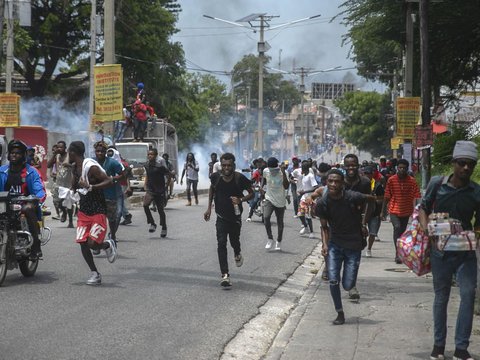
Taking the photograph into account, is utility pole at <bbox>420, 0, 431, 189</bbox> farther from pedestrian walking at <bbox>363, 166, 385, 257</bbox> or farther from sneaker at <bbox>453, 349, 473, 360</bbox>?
sneaker at <bbox>453, 349, 473, 360</bbox>

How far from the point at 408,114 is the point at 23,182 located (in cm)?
1493

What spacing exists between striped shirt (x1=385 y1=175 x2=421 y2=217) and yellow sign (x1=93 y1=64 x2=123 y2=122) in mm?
Result: 9160

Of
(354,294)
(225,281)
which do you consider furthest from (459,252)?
(225,281)

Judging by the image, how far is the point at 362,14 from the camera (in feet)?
66.4

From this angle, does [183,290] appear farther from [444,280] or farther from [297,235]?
[297,235]

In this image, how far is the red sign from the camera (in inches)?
722

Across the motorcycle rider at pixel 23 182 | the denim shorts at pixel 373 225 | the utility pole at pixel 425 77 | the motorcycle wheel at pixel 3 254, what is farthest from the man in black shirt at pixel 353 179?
the denim shorts at pixel 373 225

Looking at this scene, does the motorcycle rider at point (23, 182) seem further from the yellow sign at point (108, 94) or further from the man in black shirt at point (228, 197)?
the yellow sign at point (108, 94)

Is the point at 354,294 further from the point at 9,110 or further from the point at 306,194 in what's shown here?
the point at 9,110

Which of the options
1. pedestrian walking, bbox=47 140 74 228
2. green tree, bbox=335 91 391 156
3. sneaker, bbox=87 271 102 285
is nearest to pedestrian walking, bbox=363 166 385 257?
pedestrian walking, bbox=47 140 74 228

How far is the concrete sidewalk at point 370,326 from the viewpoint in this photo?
27.4 feet

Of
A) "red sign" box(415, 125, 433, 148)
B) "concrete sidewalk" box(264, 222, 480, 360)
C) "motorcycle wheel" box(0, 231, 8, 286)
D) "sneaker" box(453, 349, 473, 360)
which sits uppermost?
"red sign" box(415, 125, 433, 148)

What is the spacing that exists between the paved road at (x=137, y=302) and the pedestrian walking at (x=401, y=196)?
6.24 feet

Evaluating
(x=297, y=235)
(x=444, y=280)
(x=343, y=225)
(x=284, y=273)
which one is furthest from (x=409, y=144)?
(x=444, y=280)
